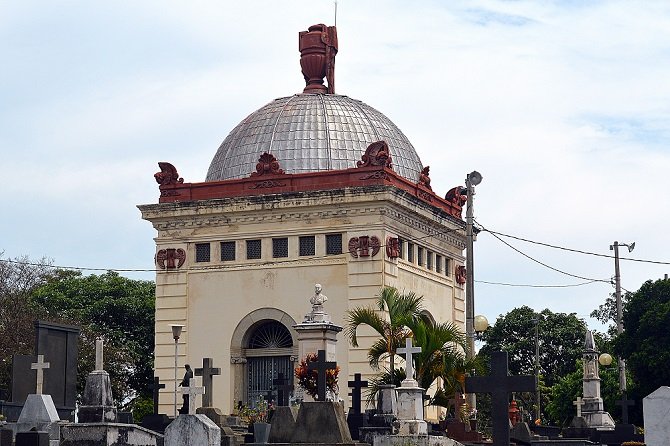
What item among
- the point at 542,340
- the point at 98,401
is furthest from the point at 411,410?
the point at 542,340

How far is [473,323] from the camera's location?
32.2 metres

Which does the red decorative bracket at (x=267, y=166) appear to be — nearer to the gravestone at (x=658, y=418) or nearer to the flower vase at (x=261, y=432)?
the flower vase at (x=261, y=432)

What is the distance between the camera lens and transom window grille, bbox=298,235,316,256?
138 ft

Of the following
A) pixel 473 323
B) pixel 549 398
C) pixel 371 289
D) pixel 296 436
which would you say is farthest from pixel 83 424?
pixel 549 398

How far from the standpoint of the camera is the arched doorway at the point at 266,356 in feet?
138

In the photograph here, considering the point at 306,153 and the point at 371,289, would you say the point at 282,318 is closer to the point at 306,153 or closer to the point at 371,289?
the point at 371,289

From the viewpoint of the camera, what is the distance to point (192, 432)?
1923cm

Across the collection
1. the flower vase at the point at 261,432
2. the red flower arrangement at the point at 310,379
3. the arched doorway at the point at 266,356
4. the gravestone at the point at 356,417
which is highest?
the arched doorway at the point at 266,356

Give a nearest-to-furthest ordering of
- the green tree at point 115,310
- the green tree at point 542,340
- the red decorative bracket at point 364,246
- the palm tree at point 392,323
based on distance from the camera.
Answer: the palm tree at point 392,323, the red decorative bracket at point 364,246, the green tree at point 115,310, the green tree at point 542,340

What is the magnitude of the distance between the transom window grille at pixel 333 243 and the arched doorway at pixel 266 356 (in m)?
2.85

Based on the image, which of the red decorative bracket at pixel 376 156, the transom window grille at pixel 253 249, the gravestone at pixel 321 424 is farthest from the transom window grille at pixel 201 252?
the gravestone at pixel 321 424

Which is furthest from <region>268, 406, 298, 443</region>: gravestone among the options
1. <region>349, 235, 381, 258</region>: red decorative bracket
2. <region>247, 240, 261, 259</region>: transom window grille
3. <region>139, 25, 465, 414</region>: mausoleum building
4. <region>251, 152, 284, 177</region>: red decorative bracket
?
<region>251, 152, 284, 177</region>: red decorative bracket

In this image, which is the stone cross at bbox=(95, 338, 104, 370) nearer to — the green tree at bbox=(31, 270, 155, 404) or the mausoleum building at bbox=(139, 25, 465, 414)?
the mausoleum building at bbox=(139, 25, 465, 414)

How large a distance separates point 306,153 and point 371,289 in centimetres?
607
